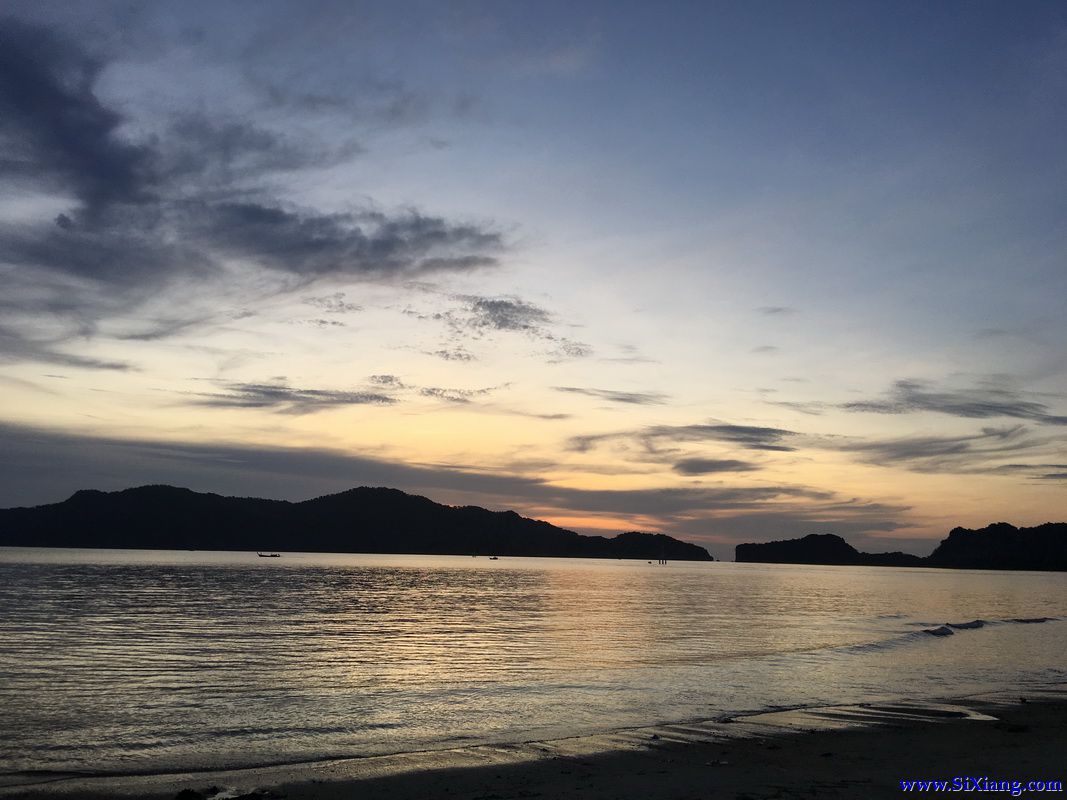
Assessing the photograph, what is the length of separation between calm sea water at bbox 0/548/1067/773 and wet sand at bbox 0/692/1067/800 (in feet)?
6.13

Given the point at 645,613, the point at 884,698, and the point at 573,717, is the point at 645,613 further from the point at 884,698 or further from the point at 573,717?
the point at 573,717

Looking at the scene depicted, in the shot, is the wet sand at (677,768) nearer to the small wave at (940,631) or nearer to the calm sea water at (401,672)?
the calm sea water at (401,672)

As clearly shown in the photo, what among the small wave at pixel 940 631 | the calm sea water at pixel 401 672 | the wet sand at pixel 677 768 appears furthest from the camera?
the small wave at pixel 940 631

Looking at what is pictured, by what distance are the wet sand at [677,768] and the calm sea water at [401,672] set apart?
1.87 meters

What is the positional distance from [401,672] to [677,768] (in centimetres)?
1921

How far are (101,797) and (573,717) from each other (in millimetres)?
13888

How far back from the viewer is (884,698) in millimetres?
30344

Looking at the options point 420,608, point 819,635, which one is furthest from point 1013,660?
point 420,608

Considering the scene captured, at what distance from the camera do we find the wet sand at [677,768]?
16.3 meters

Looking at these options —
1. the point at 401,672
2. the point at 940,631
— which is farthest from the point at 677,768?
the point at 940,631

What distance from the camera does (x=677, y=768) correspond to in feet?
60.6

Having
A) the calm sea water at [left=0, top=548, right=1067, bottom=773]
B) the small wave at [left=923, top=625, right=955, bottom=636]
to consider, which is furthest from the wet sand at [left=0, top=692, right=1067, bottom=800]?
the small wave at [left=923, top=625, right=955, bottom=636]

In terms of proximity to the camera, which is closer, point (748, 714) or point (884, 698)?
point (748, 714)

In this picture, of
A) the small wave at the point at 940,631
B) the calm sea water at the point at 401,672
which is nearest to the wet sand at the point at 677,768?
the calm sea water at the point at 401,672
